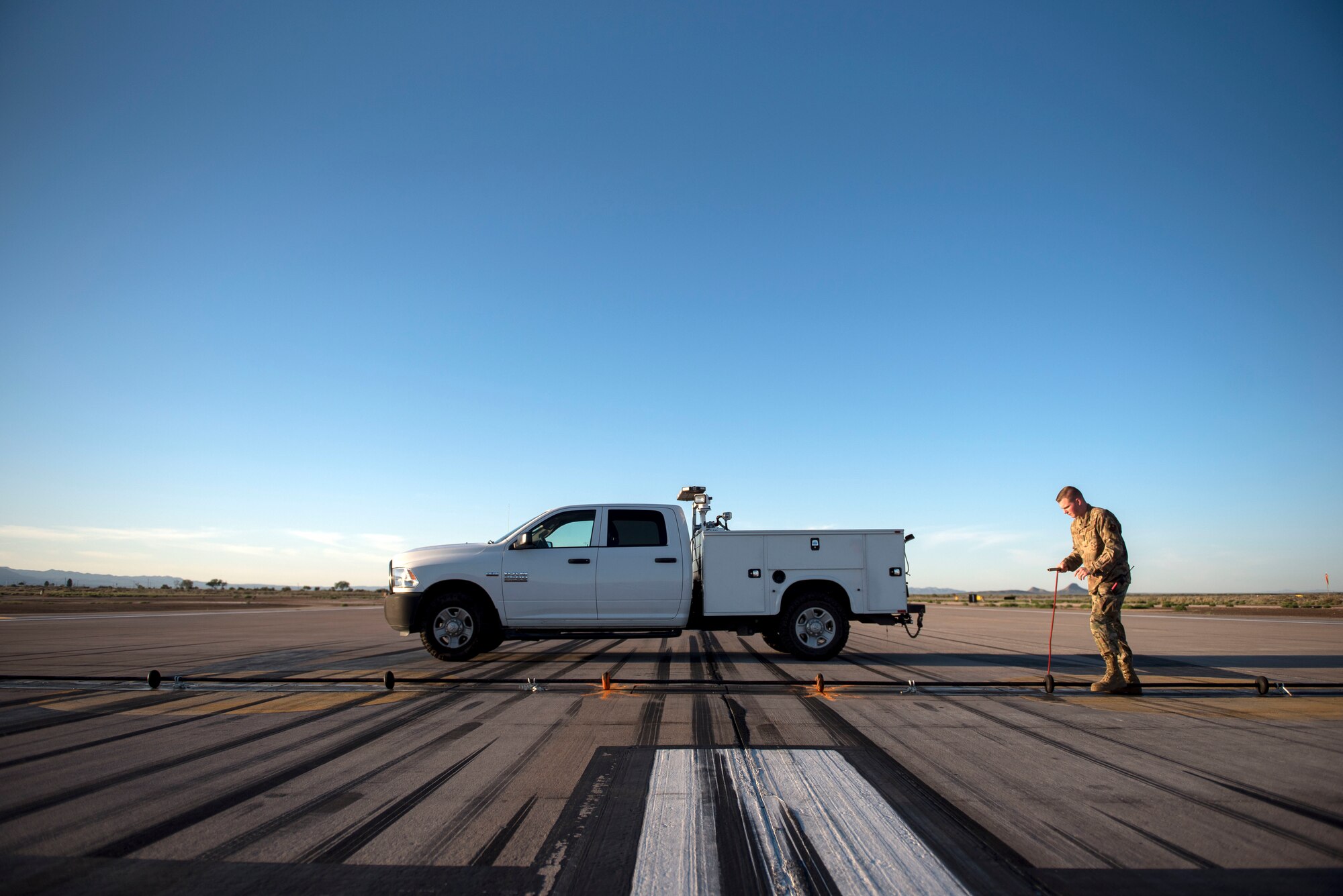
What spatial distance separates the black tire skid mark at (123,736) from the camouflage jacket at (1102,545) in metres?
8.05

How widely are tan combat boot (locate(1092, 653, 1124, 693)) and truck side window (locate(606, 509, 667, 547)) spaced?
523 centimetres

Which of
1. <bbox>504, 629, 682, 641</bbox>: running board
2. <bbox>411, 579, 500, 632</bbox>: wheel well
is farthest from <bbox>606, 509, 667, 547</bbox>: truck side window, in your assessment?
<bbox>411, 579, 500, 632</bbox>: wheel well

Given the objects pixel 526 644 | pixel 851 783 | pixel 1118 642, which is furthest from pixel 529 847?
pixel 526 644

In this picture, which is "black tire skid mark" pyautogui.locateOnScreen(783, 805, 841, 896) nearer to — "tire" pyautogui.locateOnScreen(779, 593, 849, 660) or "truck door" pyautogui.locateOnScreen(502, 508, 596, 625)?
"truck door" pyautogui.locateOnScreen(502, 508, 596, 625)

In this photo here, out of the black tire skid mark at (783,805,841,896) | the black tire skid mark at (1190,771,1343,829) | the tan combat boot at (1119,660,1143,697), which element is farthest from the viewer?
the tan combat boot at (1119,660,1143,697)

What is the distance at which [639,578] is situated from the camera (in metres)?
9.30

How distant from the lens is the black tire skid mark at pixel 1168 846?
8.70ft

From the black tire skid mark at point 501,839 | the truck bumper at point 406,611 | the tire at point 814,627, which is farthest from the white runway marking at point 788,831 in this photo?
the truck bumper at point 406,611

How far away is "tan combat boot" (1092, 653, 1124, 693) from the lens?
6582 mm

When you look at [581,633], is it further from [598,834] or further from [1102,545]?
[598,834]

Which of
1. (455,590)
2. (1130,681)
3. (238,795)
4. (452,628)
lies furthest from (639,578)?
(238,795)

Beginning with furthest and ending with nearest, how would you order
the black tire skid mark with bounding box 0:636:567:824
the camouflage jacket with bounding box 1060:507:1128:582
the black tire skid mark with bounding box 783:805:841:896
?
the camouflage jacket with bounding box 1060:507:1128:582, the black tire skid mark with bounding box 0:636:567:824, the black tire skid mark with bounding box 783:805:841:896

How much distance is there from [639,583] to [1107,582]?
5.44 metres

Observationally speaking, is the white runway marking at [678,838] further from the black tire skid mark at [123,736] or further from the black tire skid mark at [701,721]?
Result: the black tire skid mark at [123,736]
